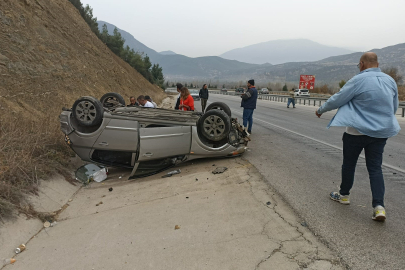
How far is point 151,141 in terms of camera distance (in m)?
5.61

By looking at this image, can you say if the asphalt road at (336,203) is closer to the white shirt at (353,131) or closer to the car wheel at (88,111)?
the white shirt at (353,131)

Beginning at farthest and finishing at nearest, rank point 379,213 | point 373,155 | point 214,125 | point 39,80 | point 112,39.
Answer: point 112,39 < point 39,80 < point 214,125 < point 373,155 < point 379,213

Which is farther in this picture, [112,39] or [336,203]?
[112,39]

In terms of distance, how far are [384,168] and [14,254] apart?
248 inches

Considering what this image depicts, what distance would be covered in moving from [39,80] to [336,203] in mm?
12666

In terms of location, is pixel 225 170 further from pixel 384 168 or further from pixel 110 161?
pixel 384 168

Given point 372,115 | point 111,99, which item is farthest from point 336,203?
point 111,99

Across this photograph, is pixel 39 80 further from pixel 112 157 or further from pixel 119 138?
pixel 119 138

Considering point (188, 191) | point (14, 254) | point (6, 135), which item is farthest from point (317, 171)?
point (6, 135)

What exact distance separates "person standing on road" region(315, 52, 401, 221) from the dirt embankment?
448 centimetres

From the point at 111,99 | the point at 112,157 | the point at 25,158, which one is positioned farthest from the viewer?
→ the point at 111,99

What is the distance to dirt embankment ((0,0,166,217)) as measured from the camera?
4762 mm

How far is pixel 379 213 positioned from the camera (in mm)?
3369

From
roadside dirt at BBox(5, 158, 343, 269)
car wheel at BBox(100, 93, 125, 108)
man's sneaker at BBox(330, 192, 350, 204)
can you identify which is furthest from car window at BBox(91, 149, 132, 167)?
man's sneaker at BBox(330, 192, 350, 204)
